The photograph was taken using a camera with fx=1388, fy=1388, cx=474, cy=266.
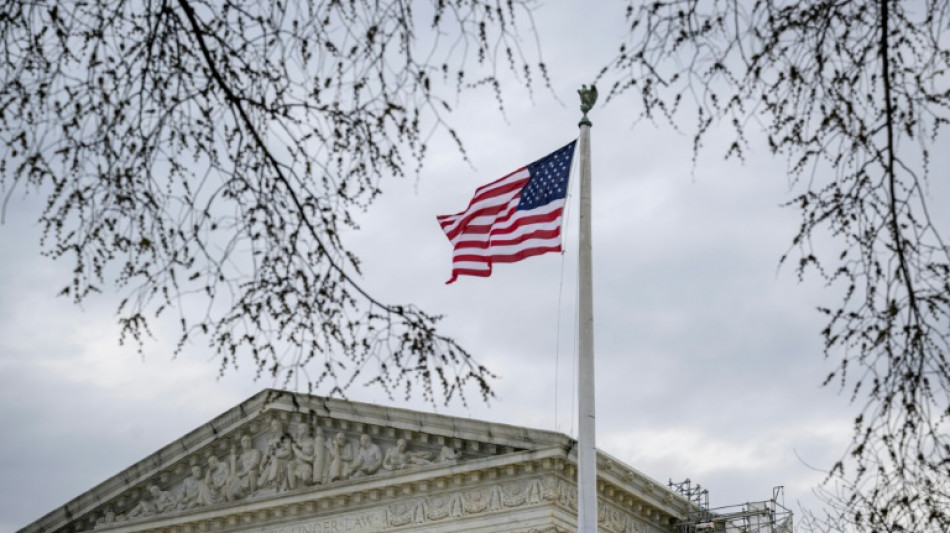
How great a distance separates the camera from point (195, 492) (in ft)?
117

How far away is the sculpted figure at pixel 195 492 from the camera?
35.1 meters

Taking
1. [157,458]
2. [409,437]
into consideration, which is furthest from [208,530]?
[409,437]

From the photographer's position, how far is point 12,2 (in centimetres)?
629

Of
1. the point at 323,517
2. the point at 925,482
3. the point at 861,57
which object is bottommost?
the point at 925,482

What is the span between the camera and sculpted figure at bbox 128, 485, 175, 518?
36.1m

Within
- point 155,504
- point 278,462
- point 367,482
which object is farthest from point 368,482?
point 155,504

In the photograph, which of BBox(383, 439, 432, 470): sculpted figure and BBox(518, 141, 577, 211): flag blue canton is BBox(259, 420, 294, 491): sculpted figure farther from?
BBox(518, 141, 577, 211): flag blue canton

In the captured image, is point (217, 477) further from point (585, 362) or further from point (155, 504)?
point (585, 362)

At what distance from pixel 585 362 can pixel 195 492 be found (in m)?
18.7

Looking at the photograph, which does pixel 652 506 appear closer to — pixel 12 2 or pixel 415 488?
pixel 415 488

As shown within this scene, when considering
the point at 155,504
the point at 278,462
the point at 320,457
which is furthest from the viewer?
the point at 155,504

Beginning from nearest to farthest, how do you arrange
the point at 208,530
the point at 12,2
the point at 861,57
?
the point at 861,57
the point at 12,2
the point at 208,530

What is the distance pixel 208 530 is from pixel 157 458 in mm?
2943

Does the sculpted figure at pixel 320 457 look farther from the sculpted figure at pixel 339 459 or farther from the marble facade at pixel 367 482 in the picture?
the sculpted figure at pixel 339 459
